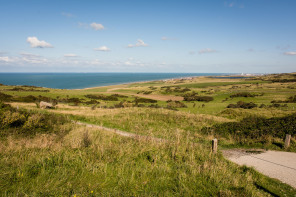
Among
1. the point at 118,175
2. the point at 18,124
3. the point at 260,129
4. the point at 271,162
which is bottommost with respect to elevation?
the point at 271,162

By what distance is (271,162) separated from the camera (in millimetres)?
11219

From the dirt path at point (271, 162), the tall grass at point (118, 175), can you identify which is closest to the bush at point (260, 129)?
the dirt path at point (271, 162)

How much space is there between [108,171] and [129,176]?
0.98 m

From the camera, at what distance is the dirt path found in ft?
31.1

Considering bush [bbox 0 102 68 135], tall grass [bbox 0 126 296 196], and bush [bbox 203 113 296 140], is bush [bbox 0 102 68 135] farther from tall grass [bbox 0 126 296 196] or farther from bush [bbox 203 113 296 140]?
bush [bbox 203 113 296 140]

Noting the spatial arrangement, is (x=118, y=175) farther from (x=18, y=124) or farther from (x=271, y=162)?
(x=18, y=124)

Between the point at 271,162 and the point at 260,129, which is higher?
the point at 260,129

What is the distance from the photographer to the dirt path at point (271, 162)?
9477 mm

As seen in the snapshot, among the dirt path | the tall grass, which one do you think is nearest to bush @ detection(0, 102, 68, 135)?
the tall grass

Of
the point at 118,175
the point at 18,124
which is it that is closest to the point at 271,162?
the point at 118,175

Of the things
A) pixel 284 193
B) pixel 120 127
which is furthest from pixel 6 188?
pixel 120 127

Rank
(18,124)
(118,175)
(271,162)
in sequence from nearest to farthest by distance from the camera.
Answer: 1. (118,175)
2. (271,162)
3. (18,124)

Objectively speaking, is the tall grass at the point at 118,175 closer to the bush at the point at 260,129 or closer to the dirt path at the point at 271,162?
the dirt path at the point at 271,162

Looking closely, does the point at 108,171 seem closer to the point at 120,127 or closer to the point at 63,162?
the point at 63,162
